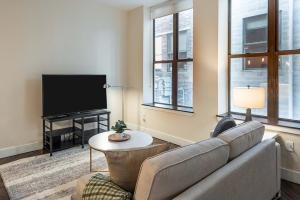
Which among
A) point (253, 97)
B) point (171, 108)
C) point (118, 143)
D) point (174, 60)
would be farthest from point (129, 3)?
point (253, 97)

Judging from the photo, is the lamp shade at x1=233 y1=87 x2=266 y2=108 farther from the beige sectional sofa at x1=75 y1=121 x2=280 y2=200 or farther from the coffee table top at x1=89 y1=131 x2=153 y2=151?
the coffee table top at x1=89 y1=131 x2=153 y2=151

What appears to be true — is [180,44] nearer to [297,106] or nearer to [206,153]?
[297,106]

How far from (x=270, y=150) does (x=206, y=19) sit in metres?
2.22

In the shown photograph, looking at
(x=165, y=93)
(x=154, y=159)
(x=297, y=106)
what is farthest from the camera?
(x=165, y=93)

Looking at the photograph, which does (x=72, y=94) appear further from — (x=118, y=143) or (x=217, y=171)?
(x=217, y=171)

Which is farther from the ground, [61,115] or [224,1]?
[224,1]

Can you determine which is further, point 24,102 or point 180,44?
point 180,44

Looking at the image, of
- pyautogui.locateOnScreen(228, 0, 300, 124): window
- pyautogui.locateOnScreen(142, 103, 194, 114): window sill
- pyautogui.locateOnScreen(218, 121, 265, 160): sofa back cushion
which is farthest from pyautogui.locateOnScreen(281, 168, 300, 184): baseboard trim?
pyautogui.locateOnScreen(142, 103, 194, 114): window sill

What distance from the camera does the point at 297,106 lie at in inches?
117

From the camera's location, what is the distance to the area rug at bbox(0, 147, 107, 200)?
2498 millimetres

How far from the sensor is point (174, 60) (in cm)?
447

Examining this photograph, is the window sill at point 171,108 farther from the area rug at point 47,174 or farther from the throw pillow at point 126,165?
the throw pillow at point 126,165

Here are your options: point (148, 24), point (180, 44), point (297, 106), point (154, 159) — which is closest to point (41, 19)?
point (148, 24)

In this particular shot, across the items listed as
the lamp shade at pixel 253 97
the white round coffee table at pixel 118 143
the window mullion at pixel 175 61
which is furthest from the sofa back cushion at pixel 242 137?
the window mullion at pixel 175 61
